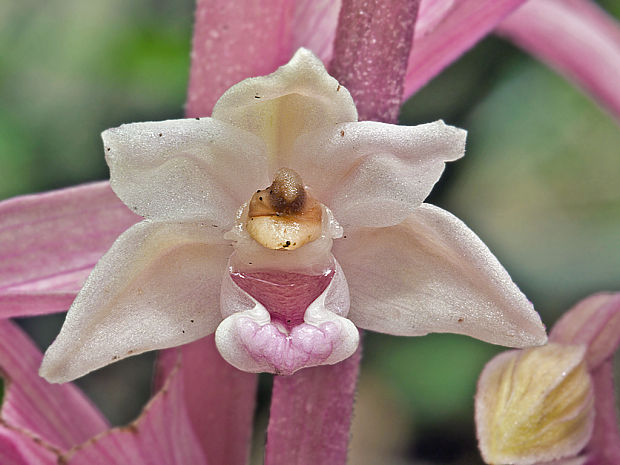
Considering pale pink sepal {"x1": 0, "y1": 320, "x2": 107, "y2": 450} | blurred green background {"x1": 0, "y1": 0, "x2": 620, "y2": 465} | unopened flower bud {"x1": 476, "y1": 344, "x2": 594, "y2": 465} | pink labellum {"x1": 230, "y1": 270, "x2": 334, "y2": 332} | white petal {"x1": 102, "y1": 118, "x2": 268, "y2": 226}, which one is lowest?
Answer: blurred green background {"x1": 0, "y1": 0, "x2": 620, "y2": 465}

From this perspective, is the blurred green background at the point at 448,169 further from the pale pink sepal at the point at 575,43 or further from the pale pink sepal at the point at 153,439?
the pale pink sepal at the point at 153,439

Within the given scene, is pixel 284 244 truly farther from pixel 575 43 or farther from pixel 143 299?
pixel 575 43

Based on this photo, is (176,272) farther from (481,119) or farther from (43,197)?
(481,119)

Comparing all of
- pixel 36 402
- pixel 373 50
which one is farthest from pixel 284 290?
pixel 36 402

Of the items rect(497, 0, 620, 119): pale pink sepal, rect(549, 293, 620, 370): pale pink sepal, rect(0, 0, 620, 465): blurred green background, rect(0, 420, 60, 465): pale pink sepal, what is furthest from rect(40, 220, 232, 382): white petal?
rect(0, 0, 620, 465): blurred green background

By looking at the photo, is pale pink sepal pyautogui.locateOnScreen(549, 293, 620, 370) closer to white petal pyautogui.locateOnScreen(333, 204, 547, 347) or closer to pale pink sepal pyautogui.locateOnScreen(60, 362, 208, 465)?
white petal pyautogui.locateOnScreen(333, 204, 547, 347)
